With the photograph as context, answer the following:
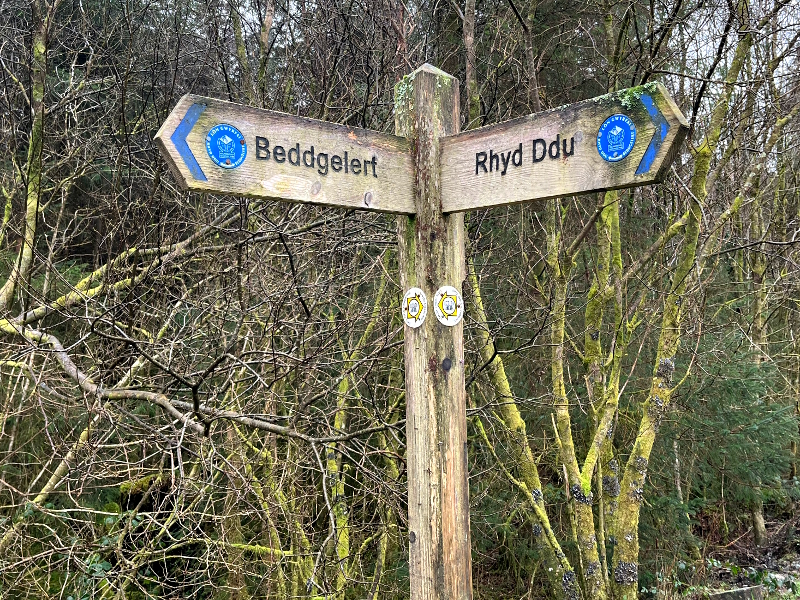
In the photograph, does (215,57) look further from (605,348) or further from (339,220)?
(605,348)

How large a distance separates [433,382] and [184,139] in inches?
36.3

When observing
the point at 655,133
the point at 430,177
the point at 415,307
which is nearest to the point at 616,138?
the point at 655,133

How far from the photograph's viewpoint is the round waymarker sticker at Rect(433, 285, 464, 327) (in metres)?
1.86

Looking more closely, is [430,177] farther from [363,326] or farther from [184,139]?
[363,326]

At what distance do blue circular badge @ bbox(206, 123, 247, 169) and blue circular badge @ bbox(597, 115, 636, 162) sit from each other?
89 cm

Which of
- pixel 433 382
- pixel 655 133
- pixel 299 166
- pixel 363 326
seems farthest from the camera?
pixel 363 326

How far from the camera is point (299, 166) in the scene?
1.73m

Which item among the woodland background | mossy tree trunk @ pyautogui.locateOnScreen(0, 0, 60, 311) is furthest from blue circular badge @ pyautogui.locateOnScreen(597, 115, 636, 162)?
mossy tree trunk @ pyautogui.locateOnScreen(0, 0, 60, 311)

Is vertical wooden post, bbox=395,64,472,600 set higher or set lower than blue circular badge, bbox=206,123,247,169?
lower

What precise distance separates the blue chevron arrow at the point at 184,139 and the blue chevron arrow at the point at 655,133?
1.04 meters

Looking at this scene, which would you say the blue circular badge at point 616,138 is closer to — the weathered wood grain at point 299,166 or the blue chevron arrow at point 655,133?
the blue chevron arrow at point 655,133

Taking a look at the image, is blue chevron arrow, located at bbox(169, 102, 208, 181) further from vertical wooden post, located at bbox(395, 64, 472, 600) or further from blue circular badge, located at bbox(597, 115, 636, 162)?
blue circular badge, located at bbox(597, 115, 636, 162)

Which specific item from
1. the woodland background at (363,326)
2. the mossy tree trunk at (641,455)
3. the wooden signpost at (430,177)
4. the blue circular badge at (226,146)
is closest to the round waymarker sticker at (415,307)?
the wooden signpost at (430,177)

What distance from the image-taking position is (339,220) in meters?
4.23
